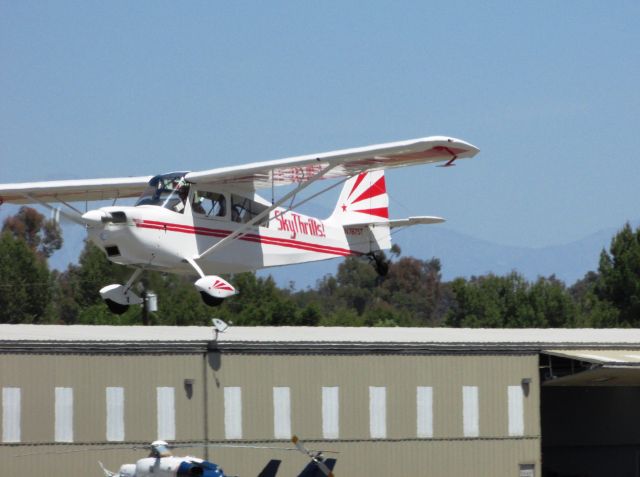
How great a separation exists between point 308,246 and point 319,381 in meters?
3.91

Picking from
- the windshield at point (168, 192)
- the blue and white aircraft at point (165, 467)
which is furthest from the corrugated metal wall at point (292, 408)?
the windshield at point (168, 192)

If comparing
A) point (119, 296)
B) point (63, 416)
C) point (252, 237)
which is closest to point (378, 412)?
point (252, 237)

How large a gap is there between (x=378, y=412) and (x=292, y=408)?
184 cm

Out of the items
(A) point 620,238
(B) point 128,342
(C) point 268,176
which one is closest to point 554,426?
(C) point 268,176

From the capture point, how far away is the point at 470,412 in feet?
94.6

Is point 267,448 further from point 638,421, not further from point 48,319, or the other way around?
point 48,319

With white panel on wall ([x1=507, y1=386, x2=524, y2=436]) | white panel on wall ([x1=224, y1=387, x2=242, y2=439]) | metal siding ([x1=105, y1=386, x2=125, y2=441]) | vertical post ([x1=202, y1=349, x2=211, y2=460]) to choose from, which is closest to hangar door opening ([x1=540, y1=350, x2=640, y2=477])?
white panel on wall ([x1=507, y1=386, x2=524, y2=436])

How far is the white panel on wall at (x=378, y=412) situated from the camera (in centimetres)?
2772

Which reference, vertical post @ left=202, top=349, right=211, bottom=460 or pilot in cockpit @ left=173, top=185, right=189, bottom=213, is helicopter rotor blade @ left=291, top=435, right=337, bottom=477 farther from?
pilot in cockpit @ left=173, top=185, right=189, bottom=213

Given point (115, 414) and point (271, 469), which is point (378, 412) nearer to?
point (271, 469)

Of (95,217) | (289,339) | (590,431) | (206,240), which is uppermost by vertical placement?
(95,217)

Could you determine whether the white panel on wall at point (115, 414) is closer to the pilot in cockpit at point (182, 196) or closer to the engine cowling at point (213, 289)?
the engine cowling at point (213, 289)

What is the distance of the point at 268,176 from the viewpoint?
2897 centimetres

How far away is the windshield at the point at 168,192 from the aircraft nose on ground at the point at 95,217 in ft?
4.44
